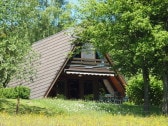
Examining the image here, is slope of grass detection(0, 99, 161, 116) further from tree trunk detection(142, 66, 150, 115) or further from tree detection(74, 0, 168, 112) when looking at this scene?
tree detection(74, 0, 168, 112)

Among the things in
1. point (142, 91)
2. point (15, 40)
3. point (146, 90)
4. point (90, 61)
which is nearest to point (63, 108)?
point (15, 40)

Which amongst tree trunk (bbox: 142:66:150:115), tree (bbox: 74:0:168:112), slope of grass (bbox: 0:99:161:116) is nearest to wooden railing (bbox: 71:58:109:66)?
slope of grass (bbox: 0:99:161:116)

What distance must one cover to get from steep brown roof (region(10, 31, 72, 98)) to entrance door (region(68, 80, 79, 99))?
3.74 meters

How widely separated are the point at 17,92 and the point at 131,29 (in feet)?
39.6

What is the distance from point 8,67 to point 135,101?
1562 cm

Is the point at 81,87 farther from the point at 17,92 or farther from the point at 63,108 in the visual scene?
the point at 63,108

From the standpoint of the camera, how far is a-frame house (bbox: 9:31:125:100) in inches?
1599

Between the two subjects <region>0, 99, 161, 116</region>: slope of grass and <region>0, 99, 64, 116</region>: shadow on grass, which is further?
<region>0, 99, 161, 116</region>: slope of grass

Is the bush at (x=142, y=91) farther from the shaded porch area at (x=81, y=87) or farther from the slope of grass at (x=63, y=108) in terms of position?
the slope of grass at (x=63, y=108)

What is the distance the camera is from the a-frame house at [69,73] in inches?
1599

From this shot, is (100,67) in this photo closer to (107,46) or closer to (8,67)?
Answer: (107,46)

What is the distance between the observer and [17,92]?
35.9 metres

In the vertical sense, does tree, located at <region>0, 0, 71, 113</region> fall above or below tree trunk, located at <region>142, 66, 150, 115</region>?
above

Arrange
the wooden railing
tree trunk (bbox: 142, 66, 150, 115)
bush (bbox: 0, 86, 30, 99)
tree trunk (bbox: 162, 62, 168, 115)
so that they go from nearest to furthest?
tree trunk (bbox: 162, 62, 168, 115) < tree trunk (bbox: 142, 66, 150, 115) < bush (bbox: 0, 86, 30, 99) < the wooden railing
